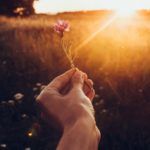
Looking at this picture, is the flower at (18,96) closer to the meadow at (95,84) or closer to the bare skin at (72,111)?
the meadow at (95,84)

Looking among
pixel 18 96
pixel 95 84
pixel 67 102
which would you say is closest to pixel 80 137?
pixel 67 102

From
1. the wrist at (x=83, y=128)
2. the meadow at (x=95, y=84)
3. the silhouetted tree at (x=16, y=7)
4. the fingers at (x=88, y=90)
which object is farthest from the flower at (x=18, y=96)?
the silhouetted tree at (x=16, y=7)

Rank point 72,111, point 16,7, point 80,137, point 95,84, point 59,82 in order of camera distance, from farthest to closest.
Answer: point 16,7
point 95,84
point 59,82
point 72,111
point 80,137

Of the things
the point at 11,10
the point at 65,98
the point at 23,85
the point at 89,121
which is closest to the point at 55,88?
the point at 65,98

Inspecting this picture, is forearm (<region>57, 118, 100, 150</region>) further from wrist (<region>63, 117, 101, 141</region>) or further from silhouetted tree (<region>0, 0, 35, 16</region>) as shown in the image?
silhouetted tree (<region>0, 0, 35, 16</region>)

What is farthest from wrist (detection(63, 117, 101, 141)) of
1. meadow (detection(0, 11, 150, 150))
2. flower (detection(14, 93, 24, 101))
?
flower (detection(14, 93, 24, 101))

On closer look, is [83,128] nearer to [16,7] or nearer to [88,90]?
[88,90]

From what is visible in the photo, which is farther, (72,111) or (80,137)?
(72,111)
